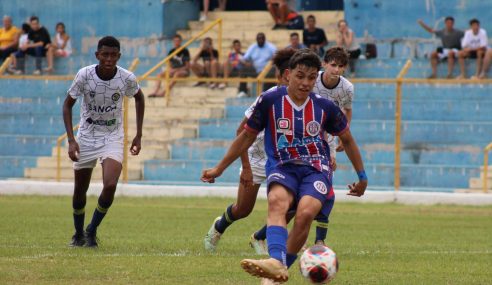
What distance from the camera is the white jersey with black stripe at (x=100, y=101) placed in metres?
12.7

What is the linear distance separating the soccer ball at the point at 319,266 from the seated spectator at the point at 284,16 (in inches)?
784

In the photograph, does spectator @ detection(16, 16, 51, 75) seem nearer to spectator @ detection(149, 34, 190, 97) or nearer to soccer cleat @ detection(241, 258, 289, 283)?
spectator @ detection(149, 34, 190, 97)

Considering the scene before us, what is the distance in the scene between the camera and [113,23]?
3188cm

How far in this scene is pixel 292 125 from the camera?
948 cm

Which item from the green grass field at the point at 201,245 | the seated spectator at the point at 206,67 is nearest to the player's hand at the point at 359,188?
the green grass field at the point at 201,245

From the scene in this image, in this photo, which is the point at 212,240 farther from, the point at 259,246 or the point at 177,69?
the point at 177,69

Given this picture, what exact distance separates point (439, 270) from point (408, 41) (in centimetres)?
1774

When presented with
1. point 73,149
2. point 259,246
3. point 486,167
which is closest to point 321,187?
point 259,246

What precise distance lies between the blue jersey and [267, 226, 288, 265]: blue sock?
0.68 metres

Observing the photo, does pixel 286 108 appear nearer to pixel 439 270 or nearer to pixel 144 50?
pixel 439 270

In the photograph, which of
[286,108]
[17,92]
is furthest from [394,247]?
[17,92]

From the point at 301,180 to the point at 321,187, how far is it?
0.16 meters

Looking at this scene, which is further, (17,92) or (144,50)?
(144,50)

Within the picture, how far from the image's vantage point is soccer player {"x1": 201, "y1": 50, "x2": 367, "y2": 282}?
9.31m
